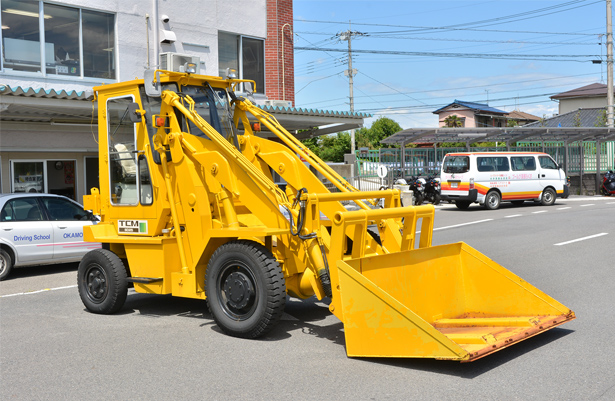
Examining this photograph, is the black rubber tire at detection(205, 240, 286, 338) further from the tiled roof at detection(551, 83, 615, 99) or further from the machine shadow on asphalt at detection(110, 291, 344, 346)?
the tiled roof at detection(551, 83, 615, 99)

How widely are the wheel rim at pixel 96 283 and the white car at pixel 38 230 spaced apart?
3.05 metres

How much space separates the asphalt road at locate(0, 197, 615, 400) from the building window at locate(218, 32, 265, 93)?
39.3ft

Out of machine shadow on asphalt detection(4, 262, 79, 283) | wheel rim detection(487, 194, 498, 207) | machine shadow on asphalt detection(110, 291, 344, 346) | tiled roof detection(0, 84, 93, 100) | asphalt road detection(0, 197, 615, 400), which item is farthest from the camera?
wheel rim detection(487, 194, 498, 207)

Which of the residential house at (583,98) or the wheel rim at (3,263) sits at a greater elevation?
the residential house at (583,98)

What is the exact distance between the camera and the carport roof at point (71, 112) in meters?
12.6

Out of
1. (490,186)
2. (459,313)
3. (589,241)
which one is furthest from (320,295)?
(490,186)

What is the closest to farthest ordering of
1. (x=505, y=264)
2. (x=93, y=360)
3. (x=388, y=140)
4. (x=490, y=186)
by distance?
1. (x=93, y=360)
2. (x=505, y=264)
3. (x=490, y=186)
4. (x=388, y=140)

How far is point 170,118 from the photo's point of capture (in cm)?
739

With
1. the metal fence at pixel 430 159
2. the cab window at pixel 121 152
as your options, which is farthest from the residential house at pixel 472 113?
the cab window at pixel 121 152

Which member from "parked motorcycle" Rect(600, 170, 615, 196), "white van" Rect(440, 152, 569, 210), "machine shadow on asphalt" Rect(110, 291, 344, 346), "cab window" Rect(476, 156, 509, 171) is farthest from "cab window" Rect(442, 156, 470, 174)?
"machine shadow on asphalt" Rect(110, 291, 344, 346)

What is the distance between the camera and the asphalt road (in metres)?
4.93

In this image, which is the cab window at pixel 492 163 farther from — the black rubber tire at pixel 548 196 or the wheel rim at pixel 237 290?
the wheel rim at pixel 237 290

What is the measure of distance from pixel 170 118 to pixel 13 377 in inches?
128

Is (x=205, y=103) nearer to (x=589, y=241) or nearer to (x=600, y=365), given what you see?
(x=600, y=365)
